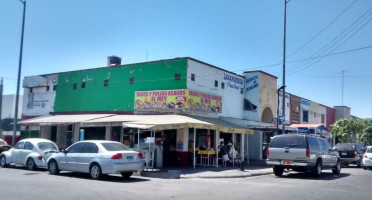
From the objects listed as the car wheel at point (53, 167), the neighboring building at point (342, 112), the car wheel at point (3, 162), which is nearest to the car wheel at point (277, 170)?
the car wheel at point (53, 167)

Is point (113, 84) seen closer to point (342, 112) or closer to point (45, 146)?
point (45, 146)

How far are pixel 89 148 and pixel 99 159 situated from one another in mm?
949

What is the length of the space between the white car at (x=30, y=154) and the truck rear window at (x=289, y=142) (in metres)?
10.5

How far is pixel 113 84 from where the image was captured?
999 inches

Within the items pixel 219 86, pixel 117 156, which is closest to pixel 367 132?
pixel 219 86

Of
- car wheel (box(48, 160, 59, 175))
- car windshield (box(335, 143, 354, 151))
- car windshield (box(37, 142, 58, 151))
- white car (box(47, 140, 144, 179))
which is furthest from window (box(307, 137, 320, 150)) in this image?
car windshield (box(37, 142, 58, 151))

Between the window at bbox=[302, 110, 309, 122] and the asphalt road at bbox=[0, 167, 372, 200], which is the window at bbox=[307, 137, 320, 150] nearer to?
the asphalt road at bbox=[0, 167, 372, 200]

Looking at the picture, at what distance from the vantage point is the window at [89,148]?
14158mm

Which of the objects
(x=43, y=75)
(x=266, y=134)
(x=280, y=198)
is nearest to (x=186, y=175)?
(x=280, y=198)

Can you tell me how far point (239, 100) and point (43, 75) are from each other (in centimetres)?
1599

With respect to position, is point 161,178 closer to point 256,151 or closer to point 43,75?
point 256,151

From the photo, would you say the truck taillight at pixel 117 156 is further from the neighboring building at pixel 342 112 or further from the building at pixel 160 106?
the neighboring building at pixel 342 112

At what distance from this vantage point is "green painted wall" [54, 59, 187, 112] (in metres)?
22.6

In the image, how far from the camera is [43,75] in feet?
97.7
